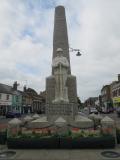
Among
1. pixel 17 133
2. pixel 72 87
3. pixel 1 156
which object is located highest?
pixel 72 87

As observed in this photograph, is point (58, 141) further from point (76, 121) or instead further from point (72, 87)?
point (72, 87)

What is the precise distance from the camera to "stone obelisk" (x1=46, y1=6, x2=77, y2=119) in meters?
12.9

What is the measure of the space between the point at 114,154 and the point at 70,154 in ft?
5.58

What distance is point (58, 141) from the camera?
894 centimetres

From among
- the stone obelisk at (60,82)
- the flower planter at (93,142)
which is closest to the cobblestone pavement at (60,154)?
the flower planter at (93,142)

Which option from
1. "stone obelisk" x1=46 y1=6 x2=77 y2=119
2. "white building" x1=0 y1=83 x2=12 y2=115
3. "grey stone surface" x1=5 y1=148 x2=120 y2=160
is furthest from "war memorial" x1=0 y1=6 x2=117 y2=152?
"white building" x1=0 y1=83 x2=12 y2=115

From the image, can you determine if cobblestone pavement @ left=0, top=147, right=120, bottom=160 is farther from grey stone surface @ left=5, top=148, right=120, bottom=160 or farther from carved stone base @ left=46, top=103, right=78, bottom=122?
carved stone base @ left=46, top=103, right=78, bottom=122

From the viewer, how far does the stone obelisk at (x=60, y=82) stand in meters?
12.9

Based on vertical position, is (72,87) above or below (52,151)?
above

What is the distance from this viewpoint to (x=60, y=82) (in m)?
13.3

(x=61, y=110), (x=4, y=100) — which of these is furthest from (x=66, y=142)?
(x=4, y=100)

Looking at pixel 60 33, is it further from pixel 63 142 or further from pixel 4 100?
pixel 4 100

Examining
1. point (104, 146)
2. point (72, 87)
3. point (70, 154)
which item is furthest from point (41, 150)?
point (72, 87)

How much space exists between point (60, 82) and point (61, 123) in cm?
408
